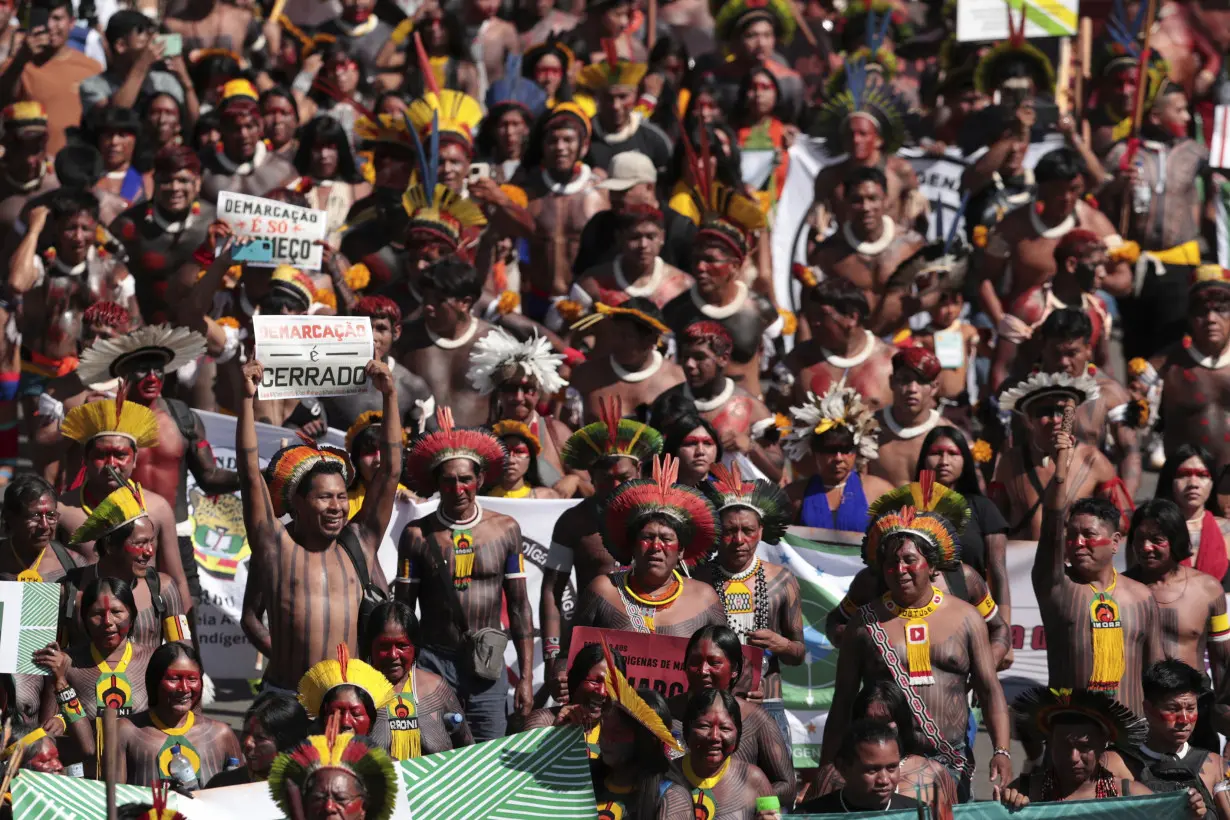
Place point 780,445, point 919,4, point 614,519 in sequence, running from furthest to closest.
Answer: point 919,4 < point 780,445 < point 614,519

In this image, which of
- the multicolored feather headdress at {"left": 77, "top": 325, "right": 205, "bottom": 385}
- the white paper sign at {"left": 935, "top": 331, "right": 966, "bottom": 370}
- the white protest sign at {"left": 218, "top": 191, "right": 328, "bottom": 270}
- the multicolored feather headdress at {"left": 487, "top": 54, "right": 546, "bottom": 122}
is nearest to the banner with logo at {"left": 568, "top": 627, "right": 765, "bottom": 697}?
the multicolored feather headdress at {"left": 77, "top": 325, "right": 205, "bottom": 385}

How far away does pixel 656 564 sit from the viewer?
9.28 metres

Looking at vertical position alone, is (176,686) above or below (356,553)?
below

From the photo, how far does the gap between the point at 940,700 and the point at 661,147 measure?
7000mm

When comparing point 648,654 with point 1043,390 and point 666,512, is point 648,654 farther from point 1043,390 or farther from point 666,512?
point 1043,390

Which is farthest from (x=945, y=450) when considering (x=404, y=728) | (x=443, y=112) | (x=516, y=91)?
(x=516, y=91)

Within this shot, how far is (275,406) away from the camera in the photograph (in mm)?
12398

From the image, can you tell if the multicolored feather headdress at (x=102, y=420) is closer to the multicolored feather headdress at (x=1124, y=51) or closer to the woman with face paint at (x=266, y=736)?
the woman with face paint at (x=266, y=736)

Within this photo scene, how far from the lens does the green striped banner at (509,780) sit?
7898mm

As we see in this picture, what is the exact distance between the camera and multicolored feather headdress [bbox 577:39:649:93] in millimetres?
15914

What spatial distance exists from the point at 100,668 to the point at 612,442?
237cm

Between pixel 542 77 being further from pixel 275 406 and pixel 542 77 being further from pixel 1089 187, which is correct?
pixel 275 406

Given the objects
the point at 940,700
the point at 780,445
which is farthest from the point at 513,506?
the point at 940,700

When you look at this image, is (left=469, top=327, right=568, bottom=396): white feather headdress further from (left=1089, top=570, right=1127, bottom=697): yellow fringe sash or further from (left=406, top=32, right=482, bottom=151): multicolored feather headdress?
(left=1089, top=570, right=1127, bottom=697): yellow fringe sash
